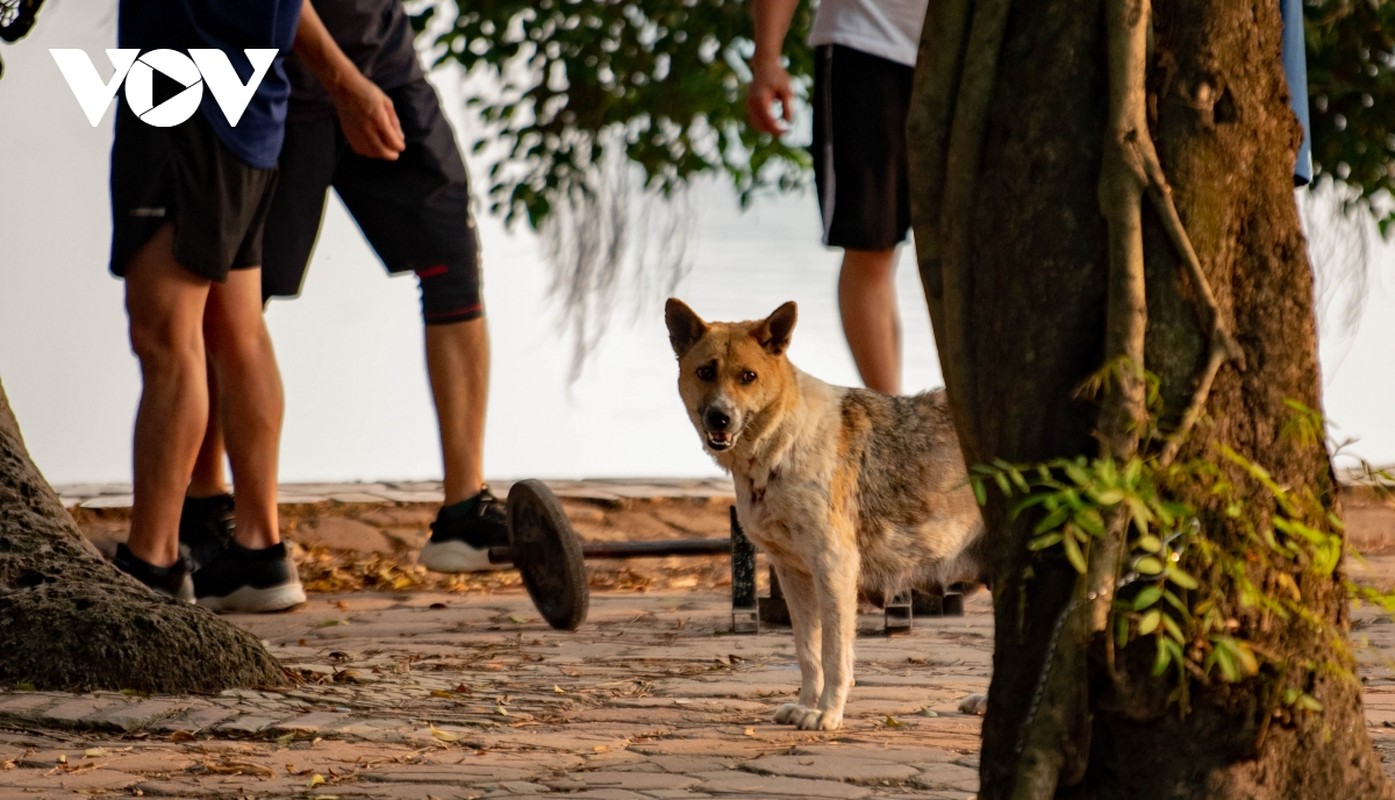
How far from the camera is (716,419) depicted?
15.1 ft

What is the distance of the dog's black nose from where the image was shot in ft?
15.0

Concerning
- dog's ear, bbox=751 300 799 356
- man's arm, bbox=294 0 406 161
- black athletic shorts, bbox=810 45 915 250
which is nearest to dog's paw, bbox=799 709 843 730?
dog's ear, bbox=751 300 799 356

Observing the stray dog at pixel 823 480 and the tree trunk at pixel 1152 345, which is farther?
the stray dog at pixel 823 480

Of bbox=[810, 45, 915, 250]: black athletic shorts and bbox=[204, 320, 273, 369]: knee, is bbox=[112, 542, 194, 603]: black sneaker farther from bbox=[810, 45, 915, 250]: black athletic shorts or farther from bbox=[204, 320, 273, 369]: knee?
bbox=[810, 45, 915, 250]: black athletic shorts

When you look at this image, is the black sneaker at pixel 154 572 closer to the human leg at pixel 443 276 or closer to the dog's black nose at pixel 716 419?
the human leg at pixel 443 276

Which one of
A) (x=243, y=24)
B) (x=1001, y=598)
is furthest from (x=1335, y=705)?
(x=243, y=24)

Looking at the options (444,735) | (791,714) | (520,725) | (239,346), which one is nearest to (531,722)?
(520,725)

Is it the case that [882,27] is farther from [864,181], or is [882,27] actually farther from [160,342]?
[160,342]

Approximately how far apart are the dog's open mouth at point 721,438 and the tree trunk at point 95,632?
122 centimetres

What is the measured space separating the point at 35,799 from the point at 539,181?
6636 millimetres

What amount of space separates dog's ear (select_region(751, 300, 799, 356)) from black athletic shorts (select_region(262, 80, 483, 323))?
6.04 feet

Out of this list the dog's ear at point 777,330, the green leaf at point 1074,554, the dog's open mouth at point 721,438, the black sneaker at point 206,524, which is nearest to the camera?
the green leaf at point 1074,554

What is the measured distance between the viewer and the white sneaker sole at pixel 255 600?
5.98 meters

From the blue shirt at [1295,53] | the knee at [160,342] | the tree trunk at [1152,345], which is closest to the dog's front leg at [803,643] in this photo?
the tree trunk at [1152,345]
